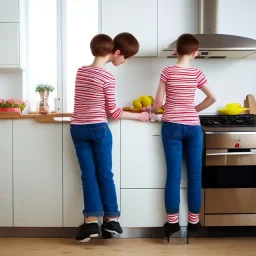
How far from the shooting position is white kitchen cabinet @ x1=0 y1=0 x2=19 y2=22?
11.4 feet

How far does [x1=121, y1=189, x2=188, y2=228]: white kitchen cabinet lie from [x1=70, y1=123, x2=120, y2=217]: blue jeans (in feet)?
0.45

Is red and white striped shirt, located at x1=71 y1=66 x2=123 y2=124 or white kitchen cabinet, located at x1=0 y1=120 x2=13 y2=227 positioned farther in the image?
white kitchen cabinet, located at x1=0 y1=120 x2=13 y2=227

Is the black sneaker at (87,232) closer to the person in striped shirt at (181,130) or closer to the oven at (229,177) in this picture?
the person in striped shirt at (181,130)

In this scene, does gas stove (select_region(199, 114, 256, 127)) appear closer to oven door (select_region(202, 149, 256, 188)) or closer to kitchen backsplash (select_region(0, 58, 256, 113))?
oven door (select_region(202, 149, 256, 188))

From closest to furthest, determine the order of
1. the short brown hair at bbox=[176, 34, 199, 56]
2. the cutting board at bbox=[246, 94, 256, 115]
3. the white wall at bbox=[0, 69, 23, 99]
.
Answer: the short brown hair at bbox=[176, 34, 199, 56]
the cutting board at bbox=[246, 94, 256, 115]
the white wall at bbox=[0, 69, 23, 99]

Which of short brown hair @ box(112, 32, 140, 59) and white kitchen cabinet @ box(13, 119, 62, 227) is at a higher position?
short brown hair @ box(112, 32, 140, 59)

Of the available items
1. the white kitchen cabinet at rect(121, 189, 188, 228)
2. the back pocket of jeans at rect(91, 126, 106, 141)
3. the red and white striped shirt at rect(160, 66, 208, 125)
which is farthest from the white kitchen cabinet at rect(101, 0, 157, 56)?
the white kitchen cabinet at rect(121, 189, 188, 228)

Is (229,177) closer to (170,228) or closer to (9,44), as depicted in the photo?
(170,228)

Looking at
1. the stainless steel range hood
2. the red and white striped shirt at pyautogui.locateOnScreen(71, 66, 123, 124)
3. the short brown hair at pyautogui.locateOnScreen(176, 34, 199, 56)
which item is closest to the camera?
the red and white striped shirt at pyautogui.locateOnScreen(71, 66, 123, 124)

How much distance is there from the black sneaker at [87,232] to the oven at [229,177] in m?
0.64

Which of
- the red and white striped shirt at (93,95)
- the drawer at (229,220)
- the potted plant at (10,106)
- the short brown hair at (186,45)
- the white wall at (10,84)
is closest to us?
the red and white striped shirt at (93,95)

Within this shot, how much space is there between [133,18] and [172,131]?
116 centimetres

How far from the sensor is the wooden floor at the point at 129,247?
7.91 ft

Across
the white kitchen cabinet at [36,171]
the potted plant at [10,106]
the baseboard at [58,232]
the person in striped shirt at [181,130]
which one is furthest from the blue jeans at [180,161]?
the potted plant at [10,106]
